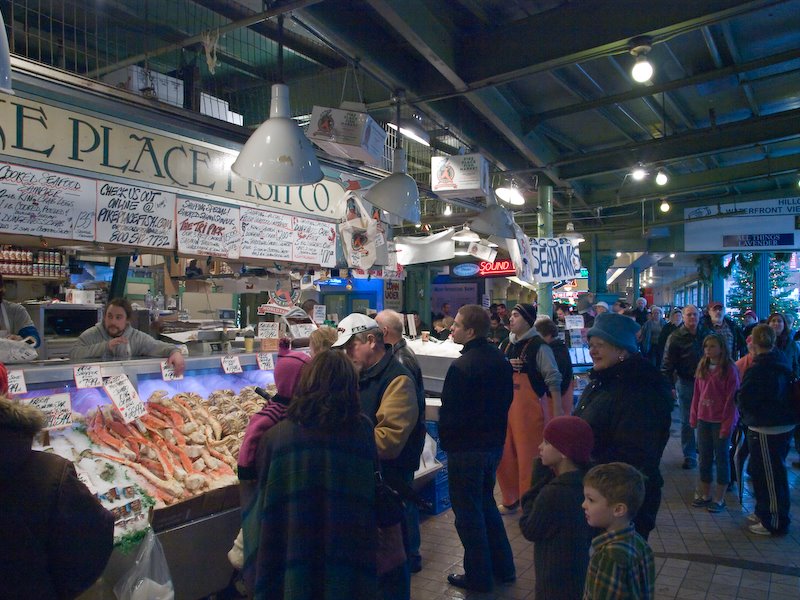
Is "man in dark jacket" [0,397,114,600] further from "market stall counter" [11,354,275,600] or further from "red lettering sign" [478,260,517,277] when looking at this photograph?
"red lettering sign" [478,260,517,277]

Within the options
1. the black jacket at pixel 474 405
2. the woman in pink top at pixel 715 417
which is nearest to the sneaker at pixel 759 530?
the woman in pink top at pixel 715 417

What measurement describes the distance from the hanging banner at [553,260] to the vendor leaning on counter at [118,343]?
17.6 feet

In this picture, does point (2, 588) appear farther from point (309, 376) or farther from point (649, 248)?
point (649, 248)

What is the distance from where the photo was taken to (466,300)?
21.3m

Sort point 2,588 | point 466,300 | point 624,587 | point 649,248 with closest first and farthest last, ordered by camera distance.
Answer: point 2,588 < point 624,587 < point 649,248 < point 466,300

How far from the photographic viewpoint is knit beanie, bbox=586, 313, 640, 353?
306 centimetres

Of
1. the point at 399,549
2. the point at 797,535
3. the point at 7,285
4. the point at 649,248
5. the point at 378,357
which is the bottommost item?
the point at 797,535

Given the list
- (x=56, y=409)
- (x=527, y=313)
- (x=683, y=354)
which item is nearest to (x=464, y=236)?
(x=683, y=354)

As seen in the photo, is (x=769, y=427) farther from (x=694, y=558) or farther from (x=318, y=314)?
(x=318, y=314)

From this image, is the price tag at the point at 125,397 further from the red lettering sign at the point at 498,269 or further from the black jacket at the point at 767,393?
the red lettering sign at the point at 498,269

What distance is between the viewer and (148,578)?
2.95 meters

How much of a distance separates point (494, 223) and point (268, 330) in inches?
117

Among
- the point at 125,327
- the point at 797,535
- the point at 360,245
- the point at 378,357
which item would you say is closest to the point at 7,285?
the point at 125,327

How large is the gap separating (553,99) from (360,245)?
330 cm
